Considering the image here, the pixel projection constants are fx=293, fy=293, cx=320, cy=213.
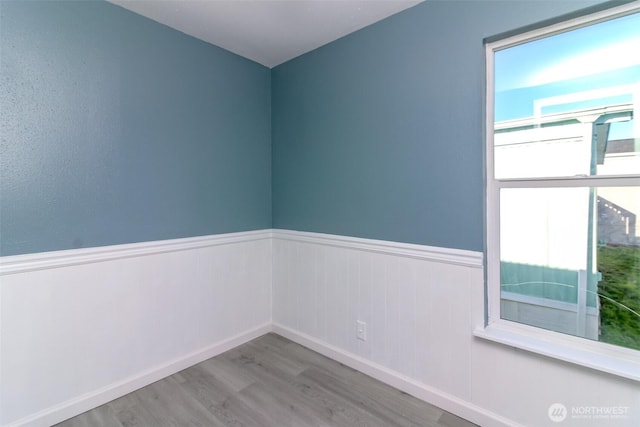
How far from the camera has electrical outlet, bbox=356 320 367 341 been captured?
7.17 feet

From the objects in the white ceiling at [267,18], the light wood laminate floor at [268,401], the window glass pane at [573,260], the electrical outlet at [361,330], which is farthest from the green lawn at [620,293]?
the white ceiling at [267,18]

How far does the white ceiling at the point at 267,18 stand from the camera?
189 centimetres

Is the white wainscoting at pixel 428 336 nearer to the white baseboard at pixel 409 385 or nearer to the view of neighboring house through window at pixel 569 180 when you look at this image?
the white baseboard at pixel 409 385

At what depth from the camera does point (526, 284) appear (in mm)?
1685

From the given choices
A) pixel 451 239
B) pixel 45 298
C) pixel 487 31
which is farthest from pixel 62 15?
pixel 451 239

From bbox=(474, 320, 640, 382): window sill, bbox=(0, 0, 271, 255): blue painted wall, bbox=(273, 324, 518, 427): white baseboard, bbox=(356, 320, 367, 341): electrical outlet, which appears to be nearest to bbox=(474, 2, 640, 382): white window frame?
bbox=(474, 320, 640, 382): window sill

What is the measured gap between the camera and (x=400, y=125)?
6.50ft

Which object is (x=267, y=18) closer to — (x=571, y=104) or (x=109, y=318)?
(x=571, y=104)

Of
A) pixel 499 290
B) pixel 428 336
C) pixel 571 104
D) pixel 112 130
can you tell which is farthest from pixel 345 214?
pixel 112 130

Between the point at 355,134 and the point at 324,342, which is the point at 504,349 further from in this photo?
the point at 355,134

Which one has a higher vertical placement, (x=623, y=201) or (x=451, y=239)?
(x=623, y=201)

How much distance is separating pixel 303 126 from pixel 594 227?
2060 millimetres

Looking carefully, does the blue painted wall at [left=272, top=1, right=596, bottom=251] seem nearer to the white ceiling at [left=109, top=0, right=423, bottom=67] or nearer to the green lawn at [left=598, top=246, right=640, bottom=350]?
the white ceiling at [left=109, top=0, right=423, bottom=67]

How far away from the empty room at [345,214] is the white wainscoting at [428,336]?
13 millimetres
